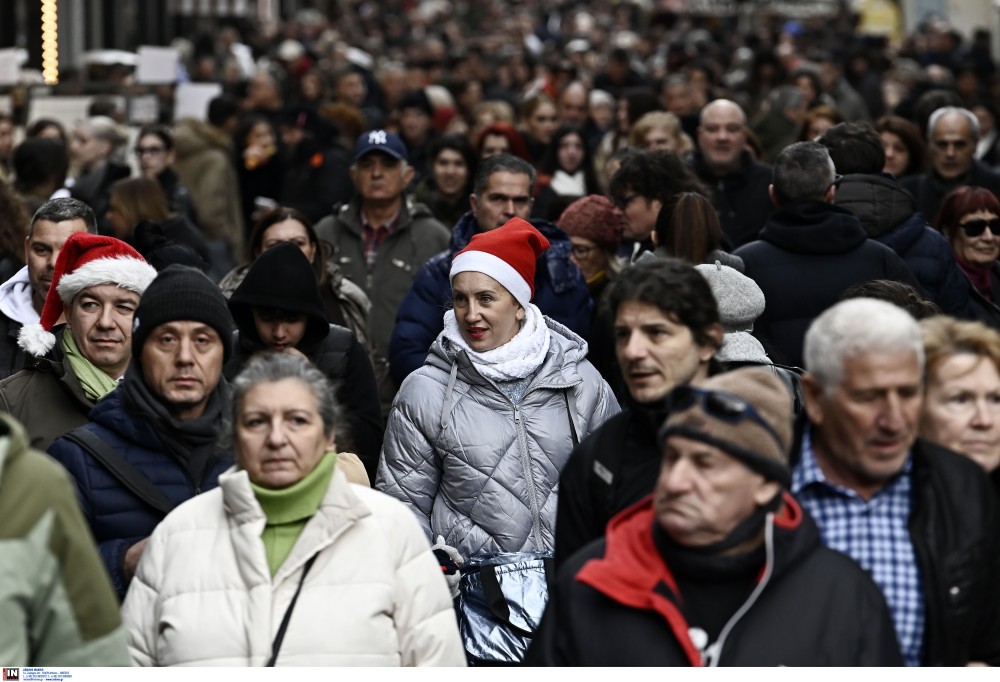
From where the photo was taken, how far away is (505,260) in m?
6.76

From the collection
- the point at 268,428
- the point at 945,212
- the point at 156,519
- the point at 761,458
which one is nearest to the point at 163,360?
the point at 156,519

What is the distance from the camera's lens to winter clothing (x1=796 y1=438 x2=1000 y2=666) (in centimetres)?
445

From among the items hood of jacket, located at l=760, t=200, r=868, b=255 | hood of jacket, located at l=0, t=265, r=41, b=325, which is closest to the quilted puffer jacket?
hood of jacket, located at l=760, t=200, r=868, b=255

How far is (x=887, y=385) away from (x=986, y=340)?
0.53 metres

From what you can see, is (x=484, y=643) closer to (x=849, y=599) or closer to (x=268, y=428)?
(x=268, y=428)

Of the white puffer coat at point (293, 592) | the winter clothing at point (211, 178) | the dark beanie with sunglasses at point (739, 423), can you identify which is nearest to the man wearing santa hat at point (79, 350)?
the white puffer coat at point (293, 592)

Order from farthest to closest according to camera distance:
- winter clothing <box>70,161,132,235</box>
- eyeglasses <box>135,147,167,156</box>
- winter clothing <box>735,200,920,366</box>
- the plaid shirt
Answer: eyeglasses <box>135,147,167,156</box> < winter clothing <box>70,161,132,235</box> < the plaid shirt < winter clothing <box>735,200,920,366</box>

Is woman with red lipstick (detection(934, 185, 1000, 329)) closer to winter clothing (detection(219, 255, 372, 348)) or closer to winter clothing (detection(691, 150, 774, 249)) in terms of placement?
winter clothing (detection(691, 150, 774, 249))

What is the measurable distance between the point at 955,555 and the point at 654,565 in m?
0.77

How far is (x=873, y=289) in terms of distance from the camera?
20.9 ft

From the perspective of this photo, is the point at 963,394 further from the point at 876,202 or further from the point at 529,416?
the point at 876,202

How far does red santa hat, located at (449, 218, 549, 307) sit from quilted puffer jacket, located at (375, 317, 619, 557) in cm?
36

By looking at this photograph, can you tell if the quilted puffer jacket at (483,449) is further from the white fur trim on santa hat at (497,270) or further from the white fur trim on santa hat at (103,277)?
the white fur trim on santa hat at (103,277)

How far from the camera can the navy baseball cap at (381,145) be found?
1006cm
